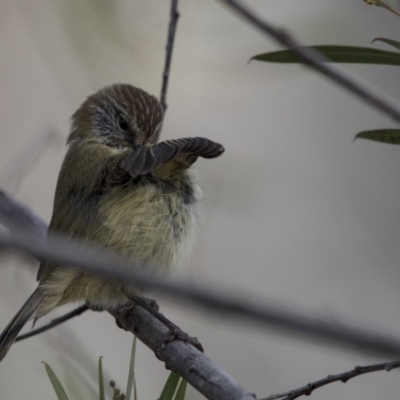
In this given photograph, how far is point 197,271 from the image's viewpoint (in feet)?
9.57

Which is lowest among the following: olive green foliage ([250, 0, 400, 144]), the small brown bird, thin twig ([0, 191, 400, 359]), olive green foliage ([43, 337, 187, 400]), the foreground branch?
thin twig ([0, 191, 400, 359])

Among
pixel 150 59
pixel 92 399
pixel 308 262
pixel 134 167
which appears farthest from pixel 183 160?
pixel 308 262

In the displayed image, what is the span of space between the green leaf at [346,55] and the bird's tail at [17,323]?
1.27 meters

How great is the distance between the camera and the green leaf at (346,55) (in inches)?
78.0

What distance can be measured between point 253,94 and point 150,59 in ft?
4.90

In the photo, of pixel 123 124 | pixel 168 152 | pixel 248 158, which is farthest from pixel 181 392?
pixel 248 158

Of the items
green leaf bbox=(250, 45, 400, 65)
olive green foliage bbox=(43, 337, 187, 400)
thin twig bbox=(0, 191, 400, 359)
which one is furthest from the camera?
green leaf bbox=(250, 45, 400, 65)

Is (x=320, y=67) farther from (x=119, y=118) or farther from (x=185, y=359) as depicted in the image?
(x=119, y=118)

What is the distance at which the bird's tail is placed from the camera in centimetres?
254

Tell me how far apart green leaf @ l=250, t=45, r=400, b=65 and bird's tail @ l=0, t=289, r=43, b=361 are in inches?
50.1

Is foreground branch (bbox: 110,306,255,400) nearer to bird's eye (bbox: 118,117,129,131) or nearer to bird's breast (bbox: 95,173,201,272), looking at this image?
bird's breast (bbox: 95,173,201,272)

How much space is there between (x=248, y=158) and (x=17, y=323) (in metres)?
3.17

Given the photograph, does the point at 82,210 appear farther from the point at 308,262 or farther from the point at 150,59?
the point at 308,262

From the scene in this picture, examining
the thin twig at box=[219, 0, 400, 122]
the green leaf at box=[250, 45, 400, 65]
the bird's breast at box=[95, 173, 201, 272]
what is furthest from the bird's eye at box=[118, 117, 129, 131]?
the thin twig at box=[219, 0, 400, 122]
